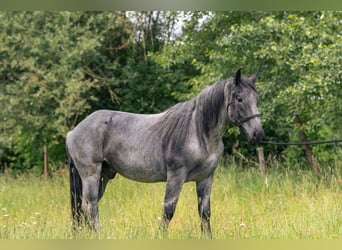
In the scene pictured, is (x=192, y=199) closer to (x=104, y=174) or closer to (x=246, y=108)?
(x=104, y=174)

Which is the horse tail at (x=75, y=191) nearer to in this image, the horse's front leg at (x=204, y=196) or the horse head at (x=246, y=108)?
the horse's front leg at (x=204, y=196)

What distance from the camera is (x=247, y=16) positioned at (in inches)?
353

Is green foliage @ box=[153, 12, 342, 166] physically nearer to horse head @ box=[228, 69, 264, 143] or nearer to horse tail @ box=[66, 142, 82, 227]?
horse head @ box=[228, 69, 264, 143]

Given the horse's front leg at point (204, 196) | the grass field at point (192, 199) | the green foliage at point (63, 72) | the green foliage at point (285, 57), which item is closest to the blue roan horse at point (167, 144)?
the horse's front leg at point (204, 196)

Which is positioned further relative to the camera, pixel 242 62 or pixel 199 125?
pixel 242 62

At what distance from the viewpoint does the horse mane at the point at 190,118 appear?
3.78 m

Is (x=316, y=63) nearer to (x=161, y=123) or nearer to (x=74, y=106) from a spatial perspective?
(x=161, y=123)

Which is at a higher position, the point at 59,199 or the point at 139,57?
the point at 139,57

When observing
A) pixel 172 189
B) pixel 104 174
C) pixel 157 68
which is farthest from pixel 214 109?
pixel 157 68

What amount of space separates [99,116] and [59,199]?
3.88 m

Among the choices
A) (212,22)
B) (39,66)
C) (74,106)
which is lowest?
(74,106)

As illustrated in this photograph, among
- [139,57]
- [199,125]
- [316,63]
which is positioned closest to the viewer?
[199,125]

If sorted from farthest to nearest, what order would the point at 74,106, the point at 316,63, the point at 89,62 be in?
the point at 89,62
the point at 74,106
the point at 316,63

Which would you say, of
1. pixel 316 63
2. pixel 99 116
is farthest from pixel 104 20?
pixel 99 116
